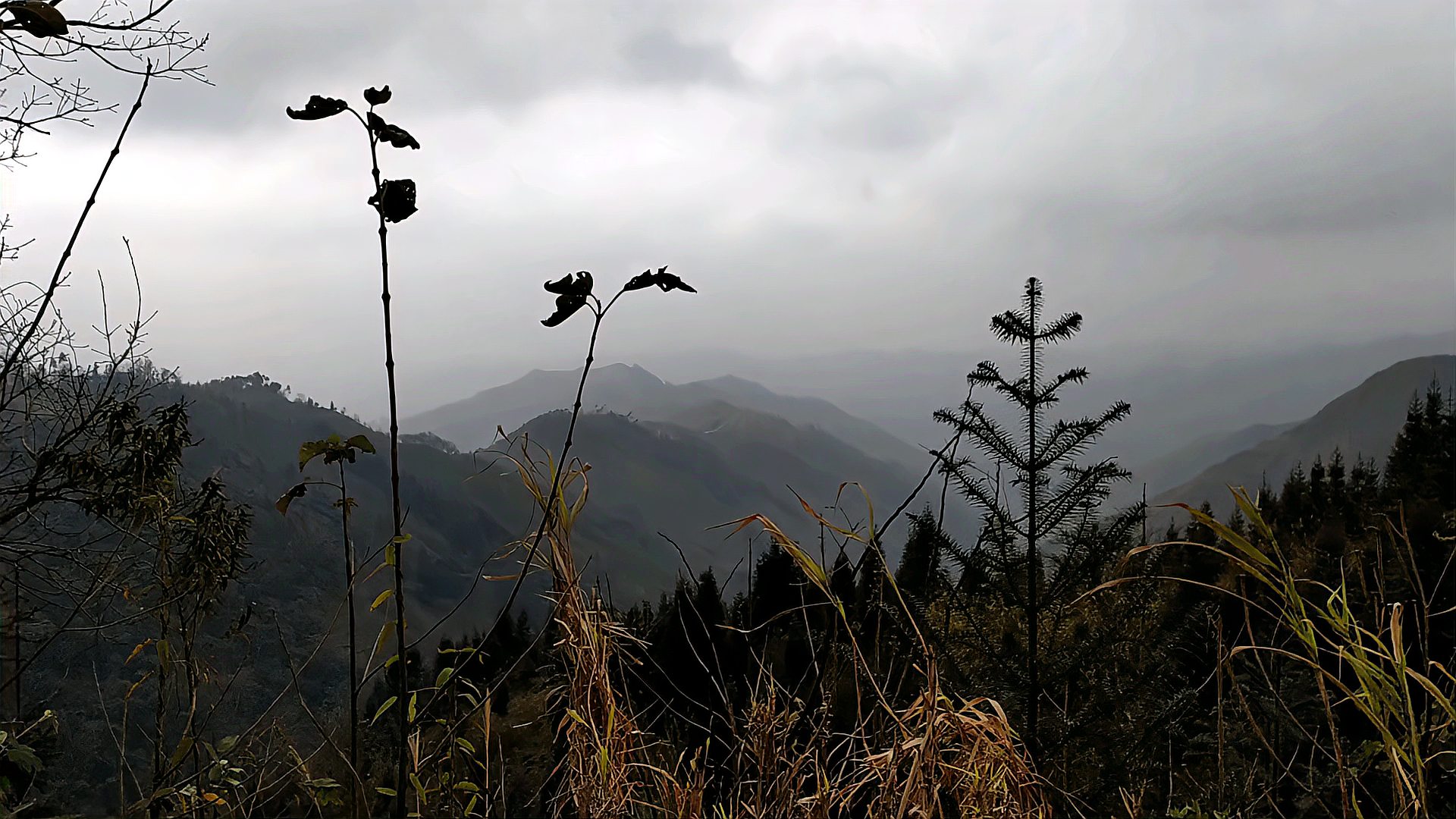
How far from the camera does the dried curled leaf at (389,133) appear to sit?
1.02 metres

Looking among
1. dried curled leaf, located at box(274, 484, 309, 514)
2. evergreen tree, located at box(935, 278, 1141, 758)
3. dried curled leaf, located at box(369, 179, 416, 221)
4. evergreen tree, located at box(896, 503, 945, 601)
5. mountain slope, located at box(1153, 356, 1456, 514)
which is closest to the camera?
dried curled leaf, located at box(369, 179, 416, 221)

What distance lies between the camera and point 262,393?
6.70m

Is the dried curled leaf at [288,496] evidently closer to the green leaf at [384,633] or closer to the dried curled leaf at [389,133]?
the green leaf at [384,633]

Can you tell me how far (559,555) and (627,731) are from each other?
29 cm

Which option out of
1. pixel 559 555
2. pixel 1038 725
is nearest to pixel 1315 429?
pixel 1038 725

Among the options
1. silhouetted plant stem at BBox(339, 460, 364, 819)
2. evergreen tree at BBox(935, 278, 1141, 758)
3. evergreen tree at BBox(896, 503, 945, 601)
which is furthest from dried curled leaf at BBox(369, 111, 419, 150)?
evergreen tree at BBox(935, 278, 1141, 758)

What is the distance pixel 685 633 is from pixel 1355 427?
1191 cm

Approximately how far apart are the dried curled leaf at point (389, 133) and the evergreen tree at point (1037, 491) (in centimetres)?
161

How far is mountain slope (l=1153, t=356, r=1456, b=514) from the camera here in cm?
948

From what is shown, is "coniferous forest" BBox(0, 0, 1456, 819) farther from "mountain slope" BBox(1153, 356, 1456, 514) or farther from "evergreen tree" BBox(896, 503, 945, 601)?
"mountain slope" BBox(1153, 356, 1456, 514)

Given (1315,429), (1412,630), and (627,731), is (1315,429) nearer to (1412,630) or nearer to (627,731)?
(1412,630)

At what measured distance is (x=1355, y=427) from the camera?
411 inches

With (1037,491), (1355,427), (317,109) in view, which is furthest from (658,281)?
(1355,427)

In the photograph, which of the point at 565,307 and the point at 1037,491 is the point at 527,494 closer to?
the point at 565,307
